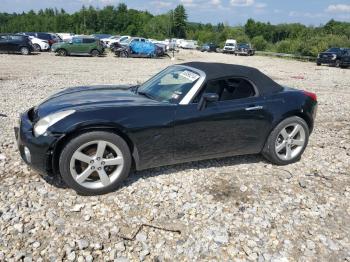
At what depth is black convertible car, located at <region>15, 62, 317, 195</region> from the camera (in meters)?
3.92

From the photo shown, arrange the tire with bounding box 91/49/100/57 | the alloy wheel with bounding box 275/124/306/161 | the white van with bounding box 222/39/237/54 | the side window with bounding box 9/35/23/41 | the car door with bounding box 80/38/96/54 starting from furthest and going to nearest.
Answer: the white van with bounding box 222/39/237/54 → the tire with bounding box 91/49/100/57 → the car door with bounding box 80/38/96/54 → the side window with bounding box 9/35/23/41 → the alloy wheel with bounding box 275/124/306/161

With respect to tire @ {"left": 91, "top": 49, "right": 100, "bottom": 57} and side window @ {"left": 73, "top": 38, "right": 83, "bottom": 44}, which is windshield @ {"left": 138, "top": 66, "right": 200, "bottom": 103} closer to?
side window @ {"left": 73, "top": 38, "right": 83, "bottom": 44}

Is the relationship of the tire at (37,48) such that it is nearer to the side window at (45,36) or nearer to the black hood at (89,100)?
the side window at (45,36)

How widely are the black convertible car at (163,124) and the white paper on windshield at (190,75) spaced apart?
2cm

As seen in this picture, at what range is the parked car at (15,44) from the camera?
2491 centimetres

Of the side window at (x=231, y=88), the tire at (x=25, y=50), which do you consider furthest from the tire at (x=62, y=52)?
the side window at (x=231, y=88)

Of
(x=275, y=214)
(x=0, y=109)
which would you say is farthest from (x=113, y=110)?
(x=0, y=109)

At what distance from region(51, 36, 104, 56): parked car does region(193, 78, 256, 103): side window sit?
24129 millimetres

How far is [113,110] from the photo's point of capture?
407cm

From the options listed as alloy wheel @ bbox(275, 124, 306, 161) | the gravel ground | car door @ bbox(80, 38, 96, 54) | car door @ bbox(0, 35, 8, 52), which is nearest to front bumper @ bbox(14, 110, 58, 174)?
the gravel ground

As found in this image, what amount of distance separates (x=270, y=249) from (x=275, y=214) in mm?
666

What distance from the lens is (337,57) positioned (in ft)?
Result: 89.6

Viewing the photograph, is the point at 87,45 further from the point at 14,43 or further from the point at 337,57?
the point at 337,57

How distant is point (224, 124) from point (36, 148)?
2353 mm
